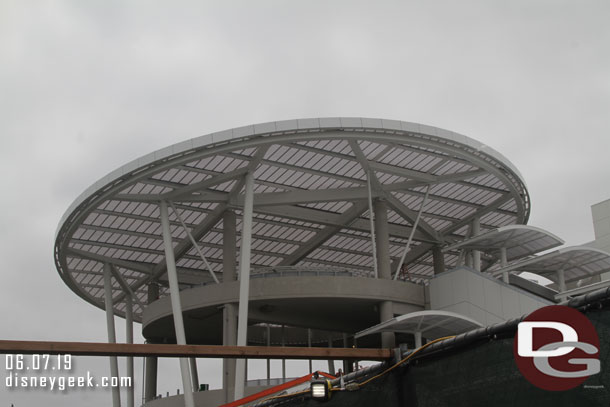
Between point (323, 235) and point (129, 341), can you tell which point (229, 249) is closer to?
point (323, 235)

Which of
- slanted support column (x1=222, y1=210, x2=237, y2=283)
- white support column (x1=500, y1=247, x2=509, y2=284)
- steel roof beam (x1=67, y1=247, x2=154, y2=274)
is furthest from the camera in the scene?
steel roof beam (x1=67, y1=247, x2=154, y2=274)

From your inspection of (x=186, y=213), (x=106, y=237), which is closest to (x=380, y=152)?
(x=186, y=213)

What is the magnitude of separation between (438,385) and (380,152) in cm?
3605

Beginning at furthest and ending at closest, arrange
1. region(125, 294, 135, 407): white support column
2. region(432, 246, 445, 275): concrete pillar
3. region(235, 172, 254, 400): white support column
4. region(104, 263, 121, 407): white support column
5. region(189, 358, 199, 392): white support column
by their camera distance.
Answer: region(189, 358, 199, 392): white support column < region(125, 294, 135, 407): white support column < region(432, 246, 445, 275): concrete pillar < region(104, 263, 121, 407): white support column < region(235, 172, 254, 400): white support column

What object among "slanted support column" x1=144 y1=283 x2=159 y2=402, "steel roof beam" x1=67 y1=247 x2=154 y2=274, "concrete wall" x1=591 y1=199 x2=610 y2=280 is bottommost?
"slanted support column" x1=144 y1=283 x2=159 y2=402

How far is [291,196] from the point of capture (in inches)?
1810

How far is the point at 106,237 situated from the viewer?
49.8 m

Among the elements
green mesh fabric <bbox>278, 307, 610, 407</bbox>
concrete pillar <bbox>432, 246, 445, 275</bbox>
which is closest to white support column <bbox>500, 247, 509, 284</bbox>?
concrete pillar <bbox>432, 246, 445, 275</bbox>

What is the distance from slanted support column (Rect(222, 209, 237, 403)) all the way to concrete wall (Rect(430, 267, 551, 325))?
12808mm

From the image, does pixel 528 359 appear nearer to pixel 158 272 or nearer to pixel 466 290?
pixel 466 290

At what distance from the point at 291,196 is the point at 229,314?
28.1 ft

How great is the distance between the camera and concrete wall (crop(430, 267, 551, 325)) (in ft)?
136

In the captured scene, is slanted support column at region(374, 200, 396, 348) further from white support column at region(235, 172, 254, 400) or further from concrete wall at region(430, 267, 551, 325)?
white support column at region(235, 172, 254, 400)

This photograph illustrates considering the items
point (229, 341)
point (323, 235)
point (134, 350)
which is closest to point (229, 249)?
point (229, 341)
